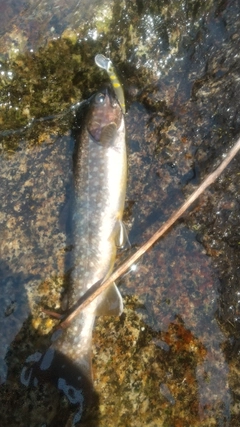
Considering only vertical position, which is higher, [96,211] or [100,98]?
[100,98]

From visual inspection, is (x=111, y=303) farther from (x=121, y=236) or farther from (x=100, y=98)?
(x=100, y=98)

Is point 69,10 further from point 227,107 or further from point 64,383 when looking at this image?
point 64,383

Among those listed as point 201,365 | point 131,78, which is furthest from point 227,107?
point 201,365

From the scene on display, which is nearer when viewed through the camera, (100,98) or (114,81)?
→ (100,98)

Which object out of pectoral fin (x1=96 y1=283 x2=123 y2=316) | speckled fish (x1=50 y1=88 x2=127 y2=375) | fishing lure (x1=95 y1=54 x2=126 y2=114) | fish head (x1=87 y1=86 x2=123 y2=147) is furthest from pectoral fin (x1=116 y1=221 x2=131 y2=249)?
fishing lure (x1=95 y1=54 x2=126 y2=114)

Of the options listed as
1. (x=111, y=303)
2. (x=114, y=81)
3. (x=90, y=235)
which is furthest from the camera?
(x=114, y=81)

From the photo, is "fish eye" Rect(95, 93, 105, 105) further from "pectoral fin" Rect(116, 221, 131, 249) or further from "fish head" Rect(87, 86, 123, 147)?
"pectoral fin" Rect(116, 221, 131, 249)

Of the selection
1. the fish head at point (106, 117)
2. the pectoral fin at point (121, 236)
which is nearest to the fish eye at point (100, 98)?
the fish head at point (106, 117)

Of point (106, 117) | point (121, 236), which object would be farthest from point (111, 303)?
point (106, 117)
